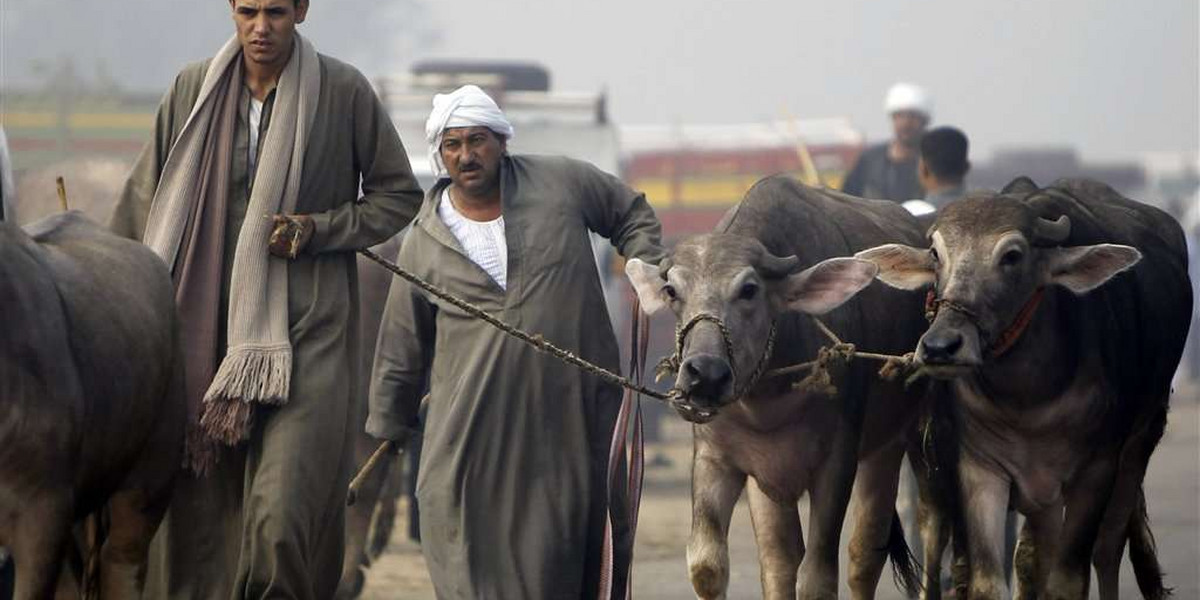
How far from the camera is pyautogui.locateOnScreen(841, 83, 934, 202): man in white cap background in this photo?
12891 millimetres

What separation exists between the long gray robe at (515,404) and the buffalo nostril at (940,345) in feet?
3.14

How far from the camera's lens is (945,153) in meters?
11.1

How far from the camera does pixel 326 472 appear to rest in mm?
6660

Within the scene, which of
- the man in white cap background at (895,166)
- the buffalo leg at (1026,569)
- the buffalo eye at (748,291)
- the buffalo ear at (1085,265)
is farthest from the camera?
the man in white cap background at (895,166)

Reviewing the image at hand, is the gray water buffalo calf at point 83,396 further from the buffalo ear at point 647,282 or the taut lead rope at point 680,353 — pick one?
the buffalo ear at point 647,282

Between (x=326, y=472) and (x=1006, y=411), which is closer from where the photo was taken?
(x=326, y=472)

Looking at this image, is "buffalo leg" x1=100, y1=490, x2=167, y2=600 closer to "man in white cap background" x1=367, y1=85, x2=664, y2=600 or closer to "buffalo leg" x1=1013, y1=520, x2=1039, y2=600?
"man in white cap background" x1=367, y1=85, x2=664, y2=600

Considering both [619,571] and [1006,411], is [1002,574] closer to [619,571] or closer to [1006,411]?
[1006,411]

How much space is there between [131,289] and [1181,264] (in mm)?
4467

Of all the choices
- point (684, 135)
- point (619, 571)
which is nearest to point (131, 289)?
point (619, 571)

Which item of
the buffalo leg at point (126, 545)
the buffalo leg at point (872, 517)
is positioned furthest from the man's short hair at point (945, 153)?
the buffalo leg at point (126, 545)

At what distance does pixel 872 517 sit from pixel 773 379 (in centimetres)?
161

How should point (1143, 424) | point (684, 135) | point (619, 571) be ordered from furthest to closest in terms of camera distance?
point (684, 135) → point (1143, 424) → point (619, 571)

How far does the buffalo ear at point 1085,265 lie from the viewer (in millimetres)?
7578
